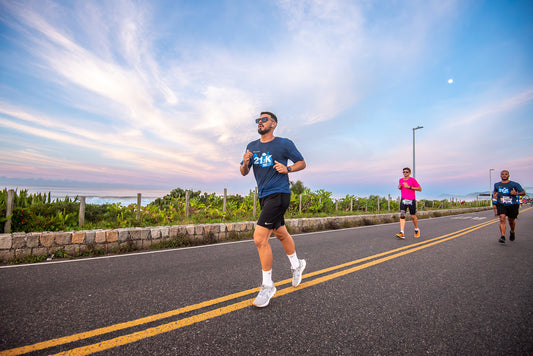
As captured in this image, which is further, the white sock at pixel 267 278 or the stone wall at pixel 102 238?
the stone wall at pixel 102 238

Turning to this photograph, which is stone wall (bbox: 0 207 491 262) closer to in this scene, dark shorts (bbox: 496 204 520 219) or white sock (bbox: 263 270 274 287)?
white sock (bbox: 263 270 274 287)

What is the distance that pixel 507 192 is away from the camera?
7402 millimetres

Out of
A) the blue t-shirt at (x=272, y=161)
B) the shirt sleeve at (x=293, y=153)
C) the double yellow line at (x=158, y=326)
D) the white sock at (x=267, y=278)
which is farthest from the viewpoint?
the shirt sleeve at (x=293, y=153)

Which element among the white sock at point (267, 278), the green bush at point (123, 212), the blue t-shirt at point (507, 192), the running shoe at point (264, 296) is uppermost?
the blue t-shirt at point (507, 192)

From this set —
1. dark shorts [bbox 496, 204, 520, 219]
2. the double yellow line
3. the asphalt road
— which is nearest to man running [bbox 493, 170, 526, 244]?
dark shorts [bbox 496, 204, 520, 219]

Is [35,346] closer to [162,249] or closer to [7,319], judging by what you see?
[7,319]

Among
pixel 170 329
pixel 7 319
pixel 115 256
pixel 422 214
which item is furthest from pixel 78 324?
pixel 422 214

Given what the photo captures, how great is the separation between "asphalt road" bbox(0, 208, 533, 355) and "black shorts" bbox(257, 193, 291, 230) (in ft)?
2.97

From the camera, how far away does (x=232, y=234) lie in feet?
25.6

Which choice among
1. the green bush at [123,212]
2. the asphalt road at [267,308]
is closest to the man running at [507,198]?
the asphalt road at [267,308]

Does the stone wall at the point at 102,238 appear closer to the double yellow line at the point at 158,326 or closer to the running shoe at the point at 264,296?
the double yellow line at the point at 158,326

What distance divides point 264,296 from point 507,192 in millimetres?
8540

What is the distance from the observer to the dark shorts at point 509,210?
24.0ft

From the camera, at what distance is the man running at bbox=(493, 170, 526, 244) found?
7.23 meters
